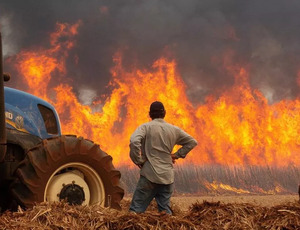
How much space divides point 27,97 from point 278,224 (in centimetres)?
495

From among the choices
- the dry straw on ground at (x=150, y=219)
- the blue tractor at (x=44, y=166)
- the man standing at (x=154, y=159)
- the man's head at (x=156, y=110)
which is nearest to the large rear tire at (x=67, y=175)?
the blue tractor at (x=44, y=166)

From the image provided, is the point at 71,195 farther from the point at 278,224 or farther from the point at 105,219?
the point at 278,224

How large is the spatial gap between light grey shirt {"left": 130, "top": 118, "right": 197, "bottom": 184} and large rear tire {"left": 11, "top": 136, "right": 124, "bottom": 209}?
3.25 ft

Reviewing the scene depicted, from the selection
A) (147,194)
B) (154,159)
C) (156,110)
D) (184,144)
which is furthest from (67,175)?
(184,144)

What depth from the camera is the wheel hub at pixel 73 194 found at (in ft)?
23.4

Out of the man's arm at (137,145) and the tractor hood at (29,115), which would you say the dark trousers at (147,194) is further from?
the tractor hood at (29,115)

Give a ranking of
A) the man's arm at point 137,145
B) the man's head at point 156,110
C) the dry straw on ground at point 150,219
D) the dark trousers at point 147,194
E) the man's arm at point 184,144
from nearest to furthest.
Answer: the dry straw on ground at point 150,219 → the man's arm at point 137,145 → the dark trousers at point 147,194 → the man's head at point 156,110 → the man's arm at point 184,144

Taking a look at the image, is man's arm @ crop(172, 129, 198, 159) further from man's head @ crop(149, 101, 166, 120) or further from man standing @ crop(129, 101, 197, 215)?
man's head @ crop(149, 101, 166, 120)

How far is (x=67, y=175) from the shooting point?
7.25m

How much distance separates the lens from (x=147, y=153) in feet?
22.2

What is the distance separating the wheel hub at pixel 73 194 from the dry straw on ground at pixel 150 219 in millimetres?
1011

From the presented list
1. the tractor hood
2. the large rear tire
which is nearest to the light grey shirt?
the large rear tire

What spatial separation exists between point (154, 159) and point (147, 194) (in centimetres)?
50

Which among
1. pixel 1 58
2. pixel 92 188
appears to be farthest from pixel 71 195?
pixel 1 58
